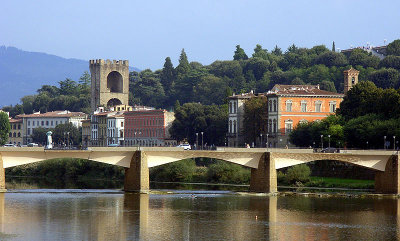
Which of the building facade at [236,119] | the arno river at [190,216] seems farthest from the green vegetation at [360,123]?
the arno river at [190,216]

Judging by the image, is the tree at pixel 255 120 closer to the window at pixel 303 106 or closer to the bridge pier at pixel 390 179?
the window at pixel 303 106

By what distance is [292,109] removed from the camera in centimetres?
12688

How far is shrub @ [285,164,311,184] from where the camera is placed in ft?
314

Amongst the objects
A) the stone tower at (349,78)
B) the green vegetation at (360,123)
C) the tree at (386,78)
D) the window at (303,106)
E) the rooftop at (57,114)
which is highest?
the tree at (386,78)

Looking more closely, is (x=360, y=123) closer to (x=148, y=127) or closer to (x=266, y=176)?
(x=266, y=176)

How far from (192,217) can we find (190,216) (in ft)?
1.90

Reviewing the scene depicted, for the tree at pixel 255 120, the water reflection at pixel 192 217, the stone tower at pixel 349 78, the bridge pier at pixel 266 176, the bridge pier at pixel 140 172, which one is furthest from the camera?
the stone tower at pixel 349 78

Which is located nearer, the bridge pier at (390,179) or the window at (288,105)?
→ the bridge pier at (390,179)

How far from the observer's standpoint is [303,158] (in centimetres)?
8656

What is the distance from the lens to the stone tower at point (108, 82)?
593 feet

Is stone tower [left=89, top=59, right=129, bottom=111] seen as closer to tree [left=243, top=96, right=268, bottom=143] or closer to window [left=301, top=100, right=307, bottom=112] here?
tree [left=243, top=96, right=268, bottom=143]

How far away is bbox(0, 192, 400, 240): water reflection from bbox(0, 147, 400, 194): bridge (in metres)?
2.61

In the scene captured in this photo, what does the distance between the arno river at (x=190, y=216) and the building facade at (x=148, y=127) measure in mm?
68964

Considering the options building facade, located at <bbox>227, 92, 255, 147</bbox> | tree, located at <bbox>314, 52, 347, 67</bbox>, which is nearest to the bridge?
building facade, located at <bbox>227, 92, 255, 147</bbox>
